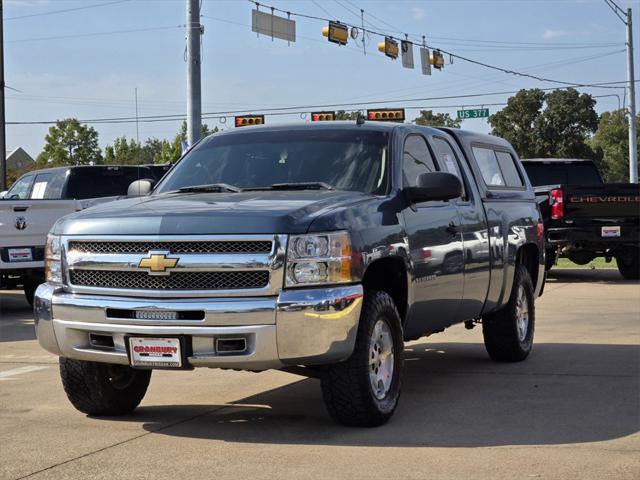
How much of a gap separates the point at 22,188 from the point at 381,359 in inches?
548

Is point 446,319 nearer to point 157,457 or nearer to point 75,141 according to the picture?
point 157,457

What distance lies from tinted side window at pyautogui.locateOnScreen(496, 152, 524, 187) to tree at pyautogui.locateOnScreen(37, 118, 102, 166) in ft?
274

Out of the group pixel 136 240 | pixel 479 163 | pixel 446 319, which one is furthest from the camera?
pixel 479 163

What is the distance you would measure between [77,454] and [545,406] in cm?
327

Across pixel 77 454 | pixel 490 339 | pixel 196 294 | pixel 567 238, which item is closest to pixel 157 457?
pixel 77 454

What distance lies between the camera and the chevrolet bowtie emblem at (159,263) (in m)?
6.42

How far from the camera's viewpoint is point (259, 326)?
627 cm

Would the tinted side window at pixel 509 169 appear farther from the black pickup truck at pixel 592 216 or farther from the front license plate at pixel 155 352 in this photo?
the black pickup truck at pixel 592 216

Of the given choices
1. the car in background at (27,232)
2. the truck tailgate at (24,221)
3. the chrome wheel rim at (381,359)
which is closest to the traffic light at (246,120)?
the car in background at (27,232)

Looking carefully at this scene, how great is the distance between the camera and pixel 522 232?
9969mm

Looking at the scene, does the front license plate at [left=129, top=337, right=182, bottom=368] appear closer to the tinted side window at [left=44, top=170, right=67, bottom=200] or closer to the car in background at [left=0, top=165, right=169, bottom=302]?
the car in background at [left=0, top=165, right=169, bottom=302]

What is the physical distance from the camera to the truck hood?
21.0ft

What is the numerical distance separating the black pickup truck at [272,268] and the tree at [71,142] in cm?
8573

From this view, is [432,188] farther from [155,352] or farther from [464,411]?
[155,352]
